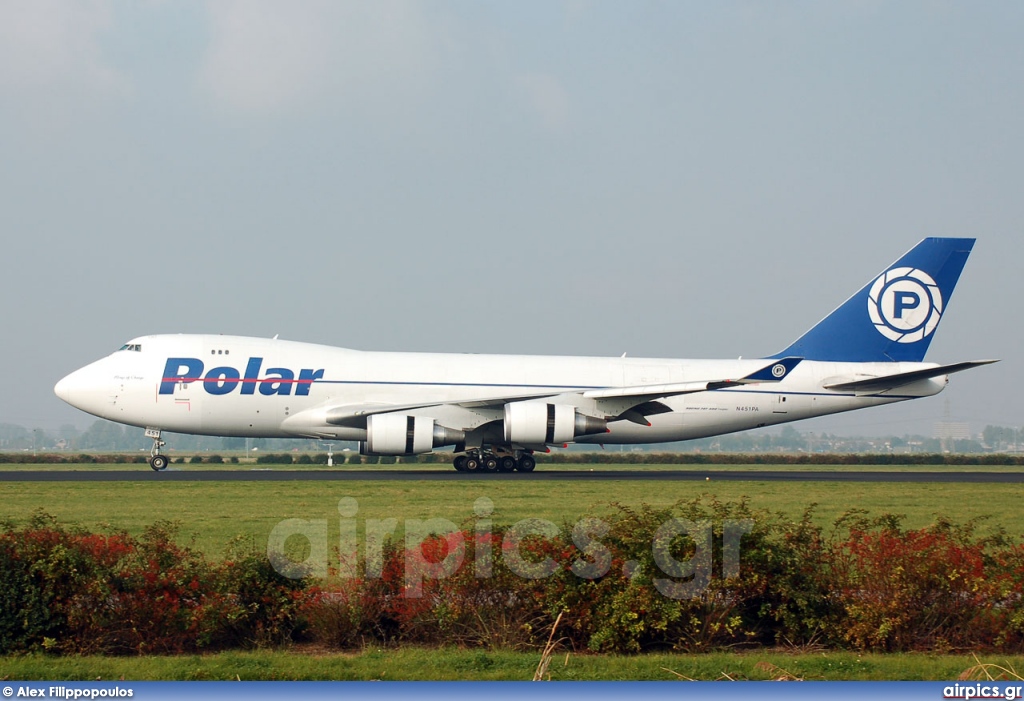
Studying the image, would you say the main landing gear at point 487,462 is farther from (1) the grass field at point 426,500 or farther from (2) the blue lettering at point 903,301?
(2) the blue lettering at point 903,301

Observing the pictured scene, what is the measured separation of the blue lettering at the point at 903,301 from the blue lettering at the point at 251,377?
23.6 metres

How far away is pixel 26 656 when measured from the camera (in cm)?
933

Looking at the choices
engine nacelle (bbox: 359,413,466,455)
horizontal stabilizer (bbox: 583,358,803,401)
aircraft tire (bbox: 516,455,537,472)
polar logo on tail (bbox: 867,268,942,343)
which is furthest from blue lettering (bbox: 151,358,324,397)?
polar logo on tail (bbox: 867,268,942,343)

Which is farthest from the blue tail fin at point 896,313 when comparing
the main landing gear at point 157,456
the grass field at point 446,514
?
the main landing gear at point 157,456

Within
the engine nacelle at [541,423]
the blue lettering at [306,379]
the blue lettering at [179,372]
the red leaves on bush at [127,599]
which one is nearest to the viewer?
the red leaves on bush at [127,599]

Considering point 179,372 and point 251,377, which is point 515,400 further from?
point 179,372

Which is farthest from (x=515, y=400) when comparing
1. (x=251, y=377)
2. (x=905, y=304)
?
(x=905, y=304)

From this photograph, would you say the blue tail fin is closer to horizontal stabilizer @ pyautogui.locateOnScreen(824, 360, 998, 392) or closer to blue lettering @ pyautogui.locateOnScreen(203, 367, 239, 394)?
A: horizontal stabilizer @ pyautogui.locateOnScreen(824, 360, 998, 392)

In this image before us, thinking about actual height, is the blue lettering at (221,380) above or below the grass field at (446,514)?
above

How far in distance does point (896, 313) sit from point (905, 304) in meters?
0.51

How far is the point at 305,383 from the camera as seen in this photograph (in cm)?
3331

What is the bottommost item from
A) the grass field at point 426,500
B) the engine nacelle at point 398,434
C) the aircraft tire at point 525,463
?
the grass field at point 426,500

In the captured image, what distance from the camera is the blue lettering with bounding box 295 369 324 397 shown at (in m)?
33.2

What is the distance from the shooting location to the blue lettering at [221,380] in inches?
1289
